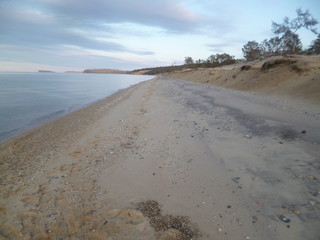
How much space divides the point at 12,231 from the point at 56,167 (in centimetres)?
203

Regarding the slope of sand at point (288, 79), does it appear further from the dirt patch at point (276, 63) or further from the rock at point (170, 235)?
the rock at point (170, 235)

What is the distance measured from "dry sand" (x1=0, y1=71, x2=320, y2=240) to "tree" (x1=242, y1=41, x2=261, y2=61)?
58447 mm

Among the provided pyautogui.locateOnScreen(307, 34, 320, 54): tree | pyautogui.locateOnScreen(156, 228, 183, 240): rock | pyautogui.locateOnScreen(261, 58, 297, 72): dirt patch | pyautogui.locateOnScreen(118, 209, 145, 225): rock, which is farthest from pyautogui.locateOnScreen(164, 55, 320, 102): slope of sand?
pyautogui.locateOnScreen(307, 34, 320, 54): tree

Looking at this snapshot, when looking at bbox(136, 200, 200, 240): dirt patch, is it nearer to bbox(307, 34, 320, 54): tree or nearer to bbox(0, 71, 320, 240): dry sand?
bbox(0, 71, 320, 240): dry sand

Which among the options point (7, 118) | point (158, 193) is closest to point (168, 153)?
point (158, 193)

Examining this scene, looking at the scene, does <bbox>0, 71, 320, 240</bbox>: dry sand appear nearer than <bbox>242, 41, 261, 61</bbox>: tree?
Yes

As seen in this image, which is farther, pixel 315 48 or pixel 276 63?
pixel 315 48

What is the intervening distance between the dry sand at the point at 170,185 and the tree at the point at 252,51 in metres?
58.4

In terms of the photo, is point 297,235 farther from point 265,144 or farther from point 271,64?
point 271,64

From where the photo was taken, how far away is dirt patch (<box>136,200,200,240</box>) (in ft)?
8.09

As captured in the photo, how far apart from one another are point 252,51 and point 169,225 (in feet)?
212

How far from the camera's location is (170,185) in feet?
11.8

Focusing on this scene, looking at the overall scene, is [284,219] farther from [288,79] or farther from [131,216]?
[288,79]

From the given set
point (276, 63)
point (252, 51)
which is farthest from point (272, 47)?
Result: point (276, 63)
